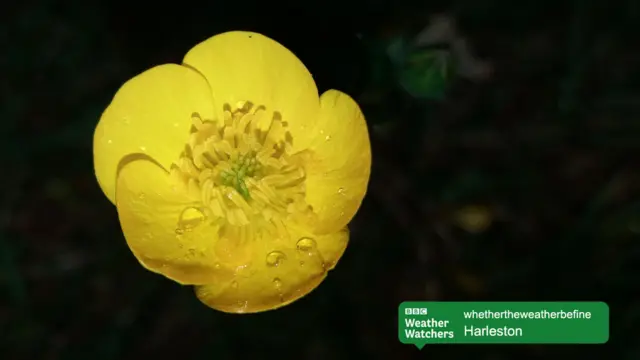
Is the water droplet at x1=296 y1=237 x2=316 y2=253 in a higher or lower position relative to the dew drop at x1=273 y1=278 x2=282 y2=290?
higher

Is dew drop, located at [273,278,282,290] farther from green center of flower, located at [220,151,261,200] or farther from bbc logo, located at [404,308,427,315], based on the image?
bbc logo, located at [404,308,427,315]

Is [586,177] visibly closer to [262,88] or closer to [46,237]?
[262,88]

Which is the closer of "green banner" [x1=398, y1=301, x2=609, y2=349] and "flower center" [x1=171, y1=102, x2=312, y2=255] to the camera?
"flower center" [x1=171, y1=102, x2=312, y2=255]

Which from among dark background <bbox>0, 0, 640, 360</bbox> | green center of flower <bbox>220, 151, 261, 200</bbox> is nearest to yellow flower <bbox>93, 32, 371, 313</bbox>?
green center of flower <bbox>220, 151, 261, 200</bbox>

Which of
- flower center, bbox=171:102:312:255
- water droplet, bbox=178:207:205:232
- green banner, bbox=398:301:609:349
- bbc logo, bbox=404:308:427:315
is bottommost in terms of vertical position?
green banner, bbox=398:301:609:349

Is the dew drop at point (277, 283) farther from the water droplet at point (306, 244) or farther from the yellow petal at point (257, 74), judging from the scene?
the yellow petal at point (257, 74)
